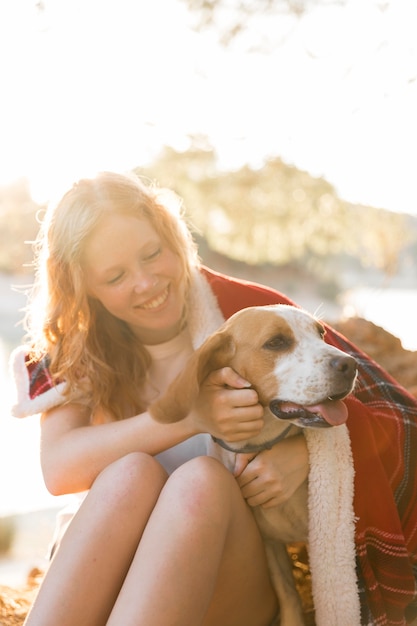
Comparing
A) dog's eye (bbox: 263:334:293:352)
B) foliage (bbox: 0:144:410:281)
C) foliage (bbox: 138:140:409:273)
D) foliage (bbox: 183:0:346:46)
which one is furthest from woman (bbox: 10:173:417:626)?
foliage (bbox: 138:140:409:273)

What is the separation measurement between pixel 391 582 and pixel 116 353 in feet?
4.00

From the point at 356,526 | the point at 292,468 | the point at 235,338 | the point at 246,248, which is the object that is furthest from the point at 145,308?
the point at 246,248

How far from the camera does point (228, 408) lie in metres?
2.03

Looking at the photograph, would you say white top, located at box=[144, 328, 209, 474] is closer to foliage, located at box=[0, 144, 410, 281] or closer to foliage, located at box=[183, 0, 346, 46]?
Answer: foliage, located at box=[183, 0, 346, 46]

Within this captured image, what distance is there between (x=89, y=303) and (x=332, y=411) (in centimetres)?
105

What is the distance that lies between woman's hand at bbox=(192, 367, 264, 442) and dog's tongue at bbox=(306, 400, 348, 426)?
164 millimetres

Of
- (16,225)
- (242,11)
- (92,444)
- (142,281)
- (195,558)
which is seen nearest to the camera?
(195,558)

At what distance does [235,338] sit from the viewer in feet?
7.06

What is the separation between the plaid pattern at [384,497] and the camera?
2059 mm

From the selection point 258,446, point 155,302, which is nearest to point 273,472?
point 258,446

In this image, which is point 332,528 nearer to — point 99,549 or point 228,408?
point 228,408

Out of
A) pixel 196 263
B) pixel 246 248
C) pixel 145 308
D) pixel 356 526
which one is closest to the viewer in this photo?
pixel 356 526

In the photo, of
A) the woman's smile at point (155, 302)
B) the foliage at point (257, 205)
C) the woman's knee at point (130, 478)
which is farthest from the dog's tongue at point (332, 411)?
the foliage at point (257, 205)

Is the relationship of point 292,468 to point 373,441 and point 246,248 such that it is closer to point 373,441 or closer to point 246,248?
point 373,441
